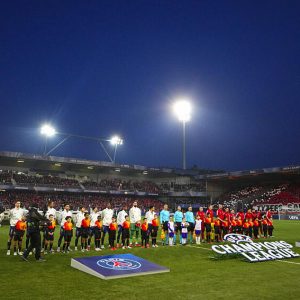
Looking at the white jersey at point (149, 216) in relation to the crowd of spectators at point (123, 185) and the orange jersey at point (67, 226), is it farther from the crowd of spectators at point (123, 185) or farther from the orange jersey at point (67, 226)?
the crowd of spectators at point (123, 185)

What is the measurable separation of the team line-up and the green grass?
150 cm

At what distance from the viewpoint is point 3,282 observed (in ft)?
29.4

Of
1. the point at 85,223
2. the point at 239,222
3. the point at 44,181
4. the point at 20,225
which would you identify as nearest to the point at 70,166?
the point at 44,181

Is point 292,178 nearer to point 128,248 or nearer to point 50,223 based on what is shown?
point 128,248

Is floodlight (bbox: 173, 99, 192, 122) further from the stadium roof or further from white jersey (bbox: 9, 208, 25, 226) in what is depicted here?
white jersey (bbox: 9, 208, 25, 226)

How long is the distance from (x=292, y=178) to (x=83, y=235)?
50091mm

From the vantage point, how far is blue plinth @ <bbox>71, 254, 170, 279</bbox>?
981 centimetres

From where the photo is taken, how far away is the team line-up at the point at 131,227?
1409 cm

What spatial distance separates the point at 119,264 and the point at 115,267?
1.09 feet

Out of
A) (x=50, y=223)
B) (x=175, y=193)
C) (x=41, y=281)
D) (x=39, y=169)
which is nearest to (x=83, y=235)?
(x=50, y=223)

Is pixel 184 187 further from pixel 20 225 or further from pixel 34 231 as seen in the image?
pixel 34 231

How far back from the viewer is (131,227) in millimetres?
17750

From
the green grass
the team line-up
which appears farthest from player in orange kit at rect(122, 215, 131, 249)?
the green grass

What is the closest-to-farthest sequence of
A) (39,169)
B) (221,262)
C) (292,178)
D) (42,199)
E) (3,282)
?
(3,282) < (221,262) < (42,199) < (39,169) < (292,178)
